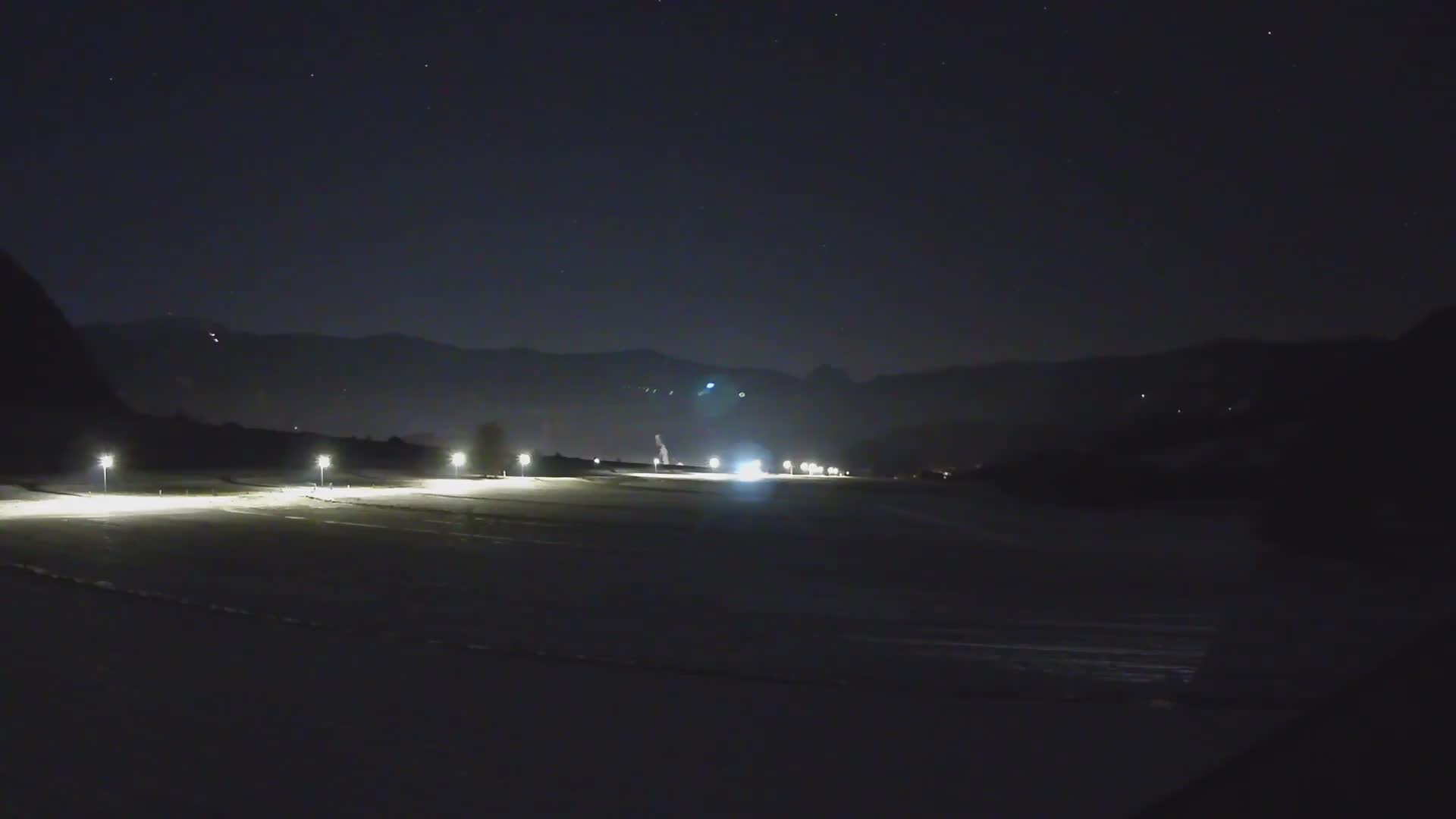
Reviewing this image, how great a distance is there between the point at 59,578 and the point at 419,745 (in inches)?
320

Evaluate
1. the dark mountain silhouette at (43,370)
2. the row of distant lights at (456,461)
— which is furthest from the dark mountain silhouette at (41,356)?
the row of distant lights at (456,461)

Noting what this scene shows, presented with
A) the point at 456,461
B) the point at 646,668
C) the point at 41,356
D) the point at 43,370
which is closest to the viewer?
the point at 646,668

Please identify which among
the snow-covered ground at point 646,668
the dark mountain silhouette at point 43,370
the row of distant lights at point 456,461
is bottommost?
the snow-covered ground at point 646,668

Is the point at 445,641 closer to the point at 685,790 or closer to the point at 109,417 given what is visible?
the point at 685,790

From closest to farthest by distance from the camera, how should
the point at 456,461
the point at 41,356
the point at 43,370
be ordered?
the point at 456,461 < the point at 43,370 < the point at 41,356

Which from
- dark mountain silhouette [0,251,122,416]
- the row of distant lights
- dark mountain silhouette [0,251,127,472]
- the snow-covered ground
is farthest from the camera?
dark mountain silhouette [0,251,122,416]

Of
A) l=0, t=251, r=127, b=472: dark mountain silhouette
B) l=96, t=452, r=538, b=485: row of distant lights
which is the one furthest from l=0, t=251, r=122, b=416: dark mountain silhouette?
l=96, t=452, r=538, b=485: row of distant lights

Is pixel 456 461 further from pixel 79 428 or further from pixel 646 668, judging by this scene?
pixel 646 668

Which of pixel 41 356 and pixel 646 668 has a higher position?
pixel 41 356

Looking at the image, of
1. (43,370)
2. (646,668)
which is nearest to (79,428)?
(43,370)

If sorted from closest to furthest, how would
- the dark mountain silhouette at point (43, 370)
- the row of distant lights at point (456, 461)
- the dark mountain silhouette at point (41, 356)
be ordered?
the row of distant lights at point (456, 461), the dark mountain silhouette at point (43, 370), the dark mountain silhouette at point (41, 356)

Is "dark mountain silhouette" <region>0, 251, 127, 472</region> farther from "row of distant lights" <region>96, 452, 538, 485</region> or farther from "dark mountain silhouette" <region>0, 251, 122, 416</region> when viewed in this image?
"row of distant lights" <region>96, 452, 538, 485</region>

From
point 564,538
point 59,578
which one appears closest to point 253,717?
point 59,578

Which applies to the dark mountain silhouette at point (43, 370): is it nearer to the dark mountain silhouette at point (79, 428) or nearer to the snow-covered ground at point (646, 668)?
the dark mountain silhouette at point (79, 428)
